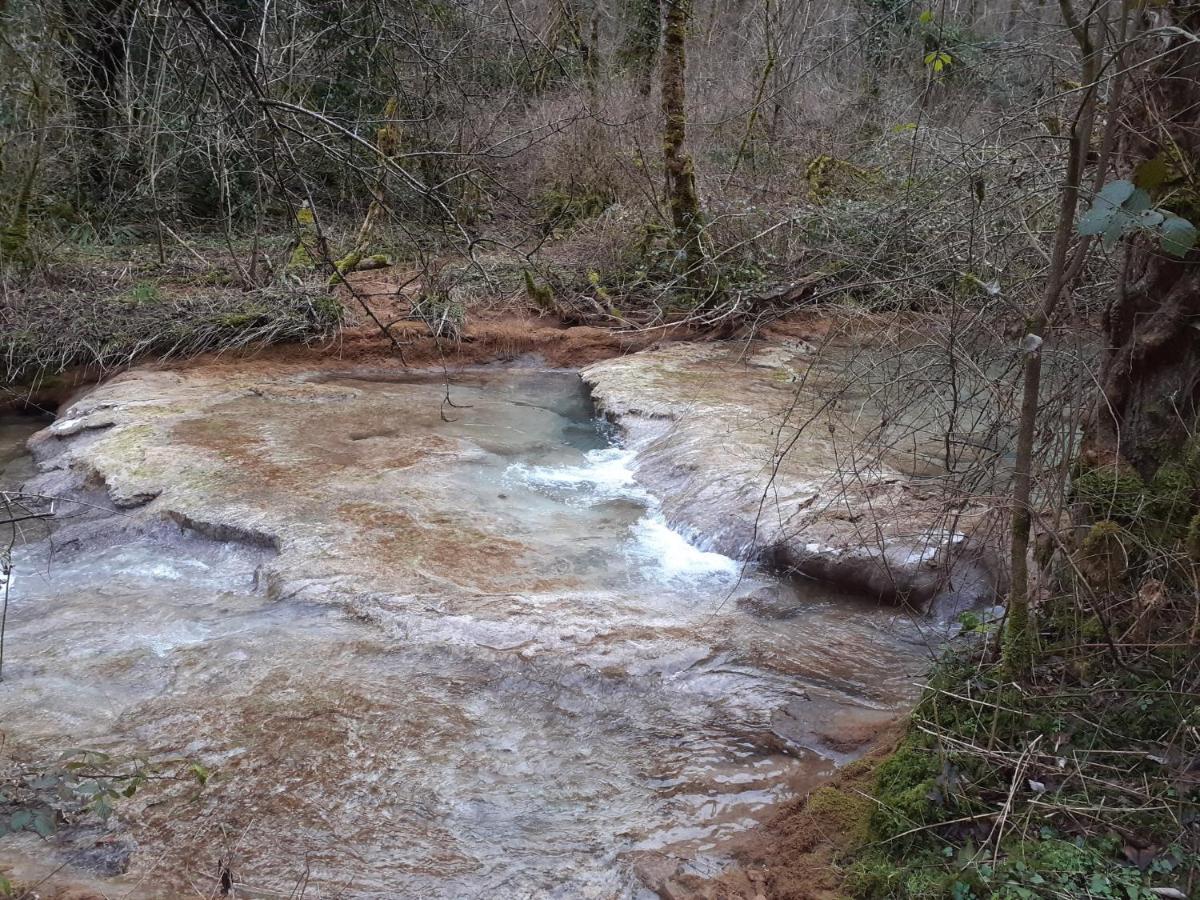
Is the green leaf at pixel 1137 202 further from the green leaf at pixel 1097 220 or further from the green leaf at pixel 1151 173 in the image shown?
the green leaf at pixel 1151 173

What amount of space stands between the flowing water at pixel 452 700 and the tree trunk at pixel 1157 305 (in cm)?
155

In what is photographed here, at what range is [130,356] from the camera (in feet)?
28.9

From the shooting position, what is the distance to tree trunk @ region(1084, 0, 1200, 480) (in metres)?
2.83

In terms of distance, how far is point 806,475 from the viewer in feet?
19.6

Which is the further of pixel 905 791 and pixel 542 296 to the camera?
pixel 542 296

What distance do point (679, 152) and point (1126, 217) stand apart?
313 inches

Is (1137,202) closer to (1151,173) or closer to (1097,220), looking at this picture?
(1097,220)

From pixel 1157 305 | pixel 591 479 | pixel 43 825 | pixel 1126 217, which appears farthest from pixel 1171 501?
pixel 591 479

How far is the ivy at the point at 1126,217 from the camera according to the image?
2.37 meters

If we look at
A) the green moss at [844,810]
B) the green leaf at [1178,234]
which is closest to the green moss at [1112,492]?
the green leaf at [1178,234]

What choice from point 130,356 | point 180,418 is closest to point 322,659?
point 180,418

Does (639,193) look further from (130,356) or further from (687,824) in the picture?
(687,824)

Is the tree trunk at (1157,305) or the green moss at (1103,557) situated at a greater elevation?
the tree trunk at (1157,305)

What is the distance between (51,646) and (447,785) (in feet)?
7.42
